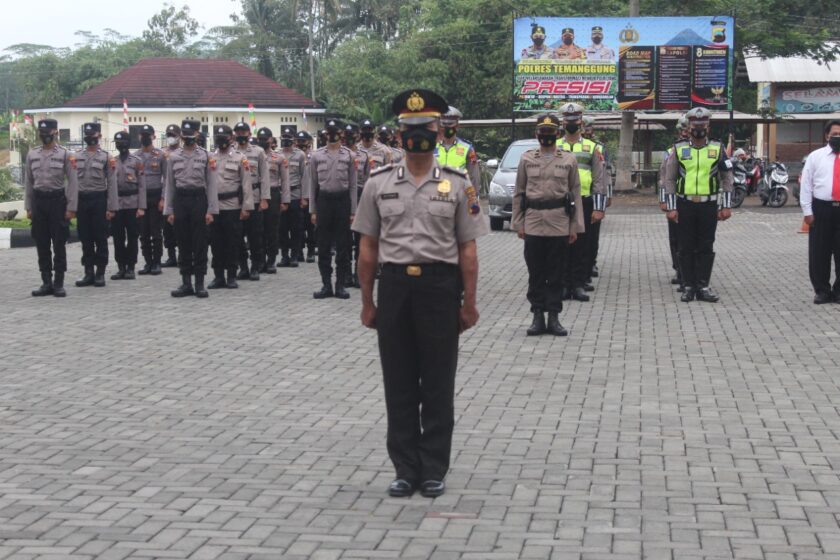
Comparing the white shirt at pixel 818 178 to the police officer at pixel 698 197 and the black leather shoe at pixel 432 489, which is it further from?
the black leather shoe at pixel 432 489

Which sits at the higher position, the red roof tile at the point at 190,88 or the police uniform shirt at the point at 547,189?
the red roof tile at the point at 190,88

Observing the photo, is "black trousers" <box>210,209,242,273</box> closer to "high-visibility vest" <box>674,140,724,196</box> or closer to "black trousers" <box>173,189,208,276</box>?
"black trousers" <box>173,189,208,276</box>

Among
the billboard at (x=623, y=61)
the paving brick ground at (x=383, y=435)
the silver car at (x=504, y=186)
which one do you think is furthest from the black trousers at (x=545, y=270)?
the billboard at (x=623, y=61)

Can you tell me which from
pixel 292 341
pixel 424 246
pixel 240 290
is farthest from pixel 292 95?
pixel 424 246

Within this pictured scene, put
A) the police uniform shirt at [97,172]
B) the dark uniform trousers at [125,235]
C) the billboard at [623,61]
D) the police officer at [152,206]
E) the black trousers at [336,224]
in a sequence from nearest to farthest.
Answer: the black trousers at [336,224] < the police uniform shirt at [97,172] < the dark uniform trousers at [125,235] < the police officer at [152,206] < the billboard at [623,61]

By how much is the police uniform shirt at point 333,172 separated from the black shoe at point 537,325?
11.7ft

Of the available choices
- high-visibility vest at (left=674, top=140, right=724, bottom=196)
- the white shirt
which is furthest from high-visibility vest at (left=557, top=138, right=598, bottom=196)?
the white shirt

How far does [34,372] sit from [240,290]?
217 inches

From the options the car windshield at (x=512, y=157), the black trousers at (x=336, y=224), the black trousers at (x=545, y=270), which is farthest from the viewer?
the car windshield at (x=512, y=157)

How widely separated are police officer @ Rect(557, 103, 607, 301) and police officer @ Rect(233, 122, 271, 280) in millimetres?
4184

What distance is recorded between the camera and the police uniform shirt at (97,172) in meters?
14.9

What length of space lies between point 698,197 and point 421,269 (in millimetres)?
7859

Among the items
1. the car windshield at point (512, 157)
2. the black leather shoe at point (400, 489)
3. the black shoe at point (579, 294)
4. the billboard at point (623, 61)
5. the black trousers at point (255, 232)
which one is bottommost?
the black shoe at point (579, 294)

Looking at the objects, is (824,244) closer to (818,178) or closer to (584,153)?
(818,178)
